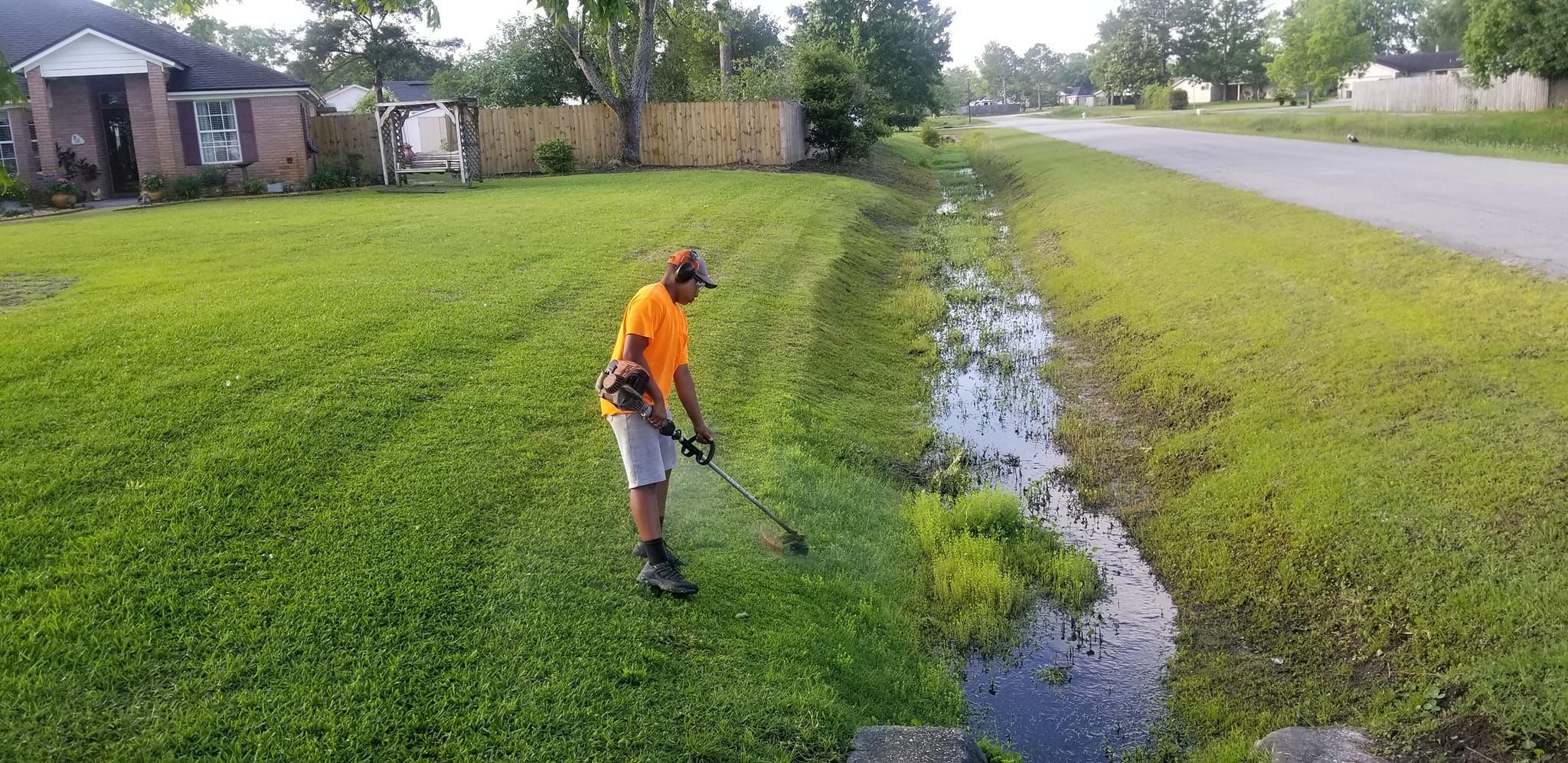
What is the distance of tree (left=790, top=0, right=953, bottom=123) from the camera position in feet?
153

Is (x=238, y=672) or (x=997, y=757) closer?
(x=238, y=672)

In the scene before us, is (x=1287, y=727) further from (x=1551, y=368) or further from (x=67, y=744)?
(x=67, y=744)

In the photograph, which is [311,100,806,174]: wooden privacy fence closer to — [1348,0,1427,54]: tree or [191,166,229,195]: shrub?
[191,166,229,195]: shrub

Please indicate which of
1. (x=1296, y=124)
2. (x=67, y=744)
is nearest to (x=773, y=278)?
(x=67, y=744)

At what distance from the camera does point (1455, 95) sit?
44.9 metres

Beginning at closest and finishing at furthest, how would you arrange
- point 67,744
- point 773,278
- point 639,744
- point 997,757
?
point 67,744, point 639,744, point 997,757, point 773,278

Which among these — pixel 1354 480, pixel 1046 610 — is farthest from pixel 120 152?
pixel 1354 480

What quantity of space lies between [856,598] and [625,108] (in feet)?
85.4

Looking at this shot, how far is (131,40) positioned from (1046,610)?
988 inches

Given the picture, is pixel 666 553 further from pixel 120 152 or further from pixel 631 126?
pixel 631 126

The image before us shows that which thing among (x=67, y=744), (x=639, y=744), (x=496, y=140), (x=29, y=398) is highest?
(x=496, y=140)

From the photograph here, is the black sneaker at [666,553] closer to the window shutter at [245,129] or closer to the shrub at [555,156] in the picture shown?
the window shutter at [245,129]

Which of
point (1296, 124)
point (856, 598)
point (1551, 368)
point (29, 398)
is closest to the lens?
point (856, 598)

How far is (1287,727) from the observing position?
4863 millimetres
